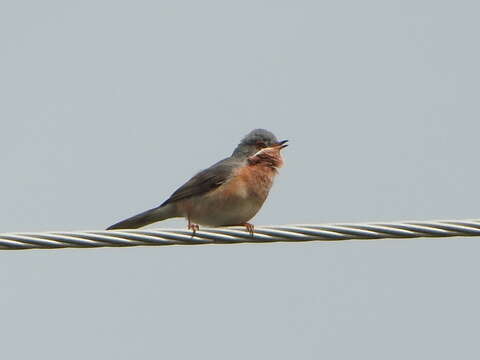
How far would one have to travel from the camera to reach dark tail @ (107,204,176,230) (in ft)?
34.2

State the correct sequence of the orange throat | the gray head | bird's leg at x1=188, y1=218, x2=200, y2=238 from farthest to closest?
the gray head → the orange throat → bird's leg at x1=188, y1=218, x2=200, y2=238

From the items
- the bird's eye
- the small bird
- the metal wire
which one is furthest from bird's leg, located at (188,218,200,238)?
the bird's eye

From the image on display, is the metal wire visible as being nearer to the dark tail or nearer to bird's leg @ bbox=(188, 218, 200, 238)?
bird's leg @ bbox=(188, 218, 200, 238)

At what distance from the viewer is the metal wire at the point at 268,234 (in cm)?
660

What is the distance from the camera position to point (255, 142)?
1137 cm

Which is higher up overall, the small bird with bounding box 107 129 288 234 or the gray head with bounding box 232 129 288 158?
the gray head with bounding box 232 129 288 158

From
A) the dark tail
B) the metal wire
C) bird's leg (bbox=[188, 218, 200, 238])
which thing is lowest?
the metal wire

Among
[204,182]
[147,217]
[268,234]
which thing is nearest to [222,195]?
[204,182]

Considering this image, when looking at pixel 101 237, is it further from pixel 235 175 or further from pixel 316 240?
pixel 235 175

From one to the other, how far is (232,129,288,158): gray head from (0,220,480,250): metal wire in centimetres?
423

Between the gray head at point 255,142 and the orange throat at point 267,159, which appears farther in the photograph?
the gray head at point 255,142

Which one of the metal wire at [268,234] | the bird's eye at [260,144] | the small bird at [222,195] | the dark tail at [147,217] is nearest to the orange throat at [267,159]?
the small bird at [222,195]

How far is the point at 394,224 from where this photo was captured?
265 inches

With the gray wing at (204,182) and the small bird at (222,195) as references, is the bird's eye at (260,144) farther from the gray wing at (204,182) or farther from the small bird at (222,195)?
the gray wing at (204,182)
